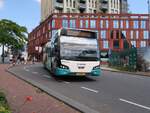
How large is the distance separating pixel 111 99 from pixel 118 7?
11311cm

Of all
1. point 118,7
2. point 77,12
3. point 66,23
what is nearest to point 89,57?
point 66,23

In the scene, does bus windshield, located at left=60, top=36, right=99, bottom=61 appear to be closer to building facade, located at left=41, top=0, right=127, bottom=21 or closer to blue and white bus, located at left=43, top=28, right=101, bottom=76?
blue and white bus, located at left=43, top=28, right=101, bottom=76

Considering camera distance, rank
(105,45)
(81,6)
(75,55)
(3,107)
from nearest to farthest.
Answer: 1. (3,107)
2. (75,55)
3. (105,45)
4. (81,6)

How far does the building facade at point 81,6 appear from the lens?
109375 mm

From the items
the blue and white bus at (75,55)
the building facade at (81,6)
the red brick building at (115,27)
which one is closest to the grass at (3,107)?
the blue and white bus at (75,55)

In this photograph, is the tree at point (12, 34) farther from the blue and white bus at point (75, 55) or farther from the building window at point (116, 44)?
the blue and white bus at point (75, 55)

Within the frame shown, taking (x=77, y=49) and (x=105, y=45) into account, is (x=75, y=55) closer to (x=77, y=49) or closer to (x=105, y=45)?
(x=77, y=49)

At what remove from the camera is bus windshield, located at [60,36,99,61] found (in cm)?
1945

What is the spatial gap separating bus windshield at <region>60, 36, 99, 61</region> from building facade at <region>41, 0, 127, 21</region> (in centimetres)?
8906

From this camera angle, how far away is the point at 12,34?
77500mm

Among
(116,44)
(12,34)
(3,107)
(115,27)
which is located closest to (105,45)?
(116,44)

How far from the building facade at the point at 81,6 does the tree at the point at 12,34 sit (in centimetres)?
3144

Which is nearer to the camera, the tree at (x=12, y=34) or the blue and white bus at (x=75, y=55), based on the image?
the blue and white bus at (x=75, y=55)

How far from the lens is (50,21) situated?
104 metres
